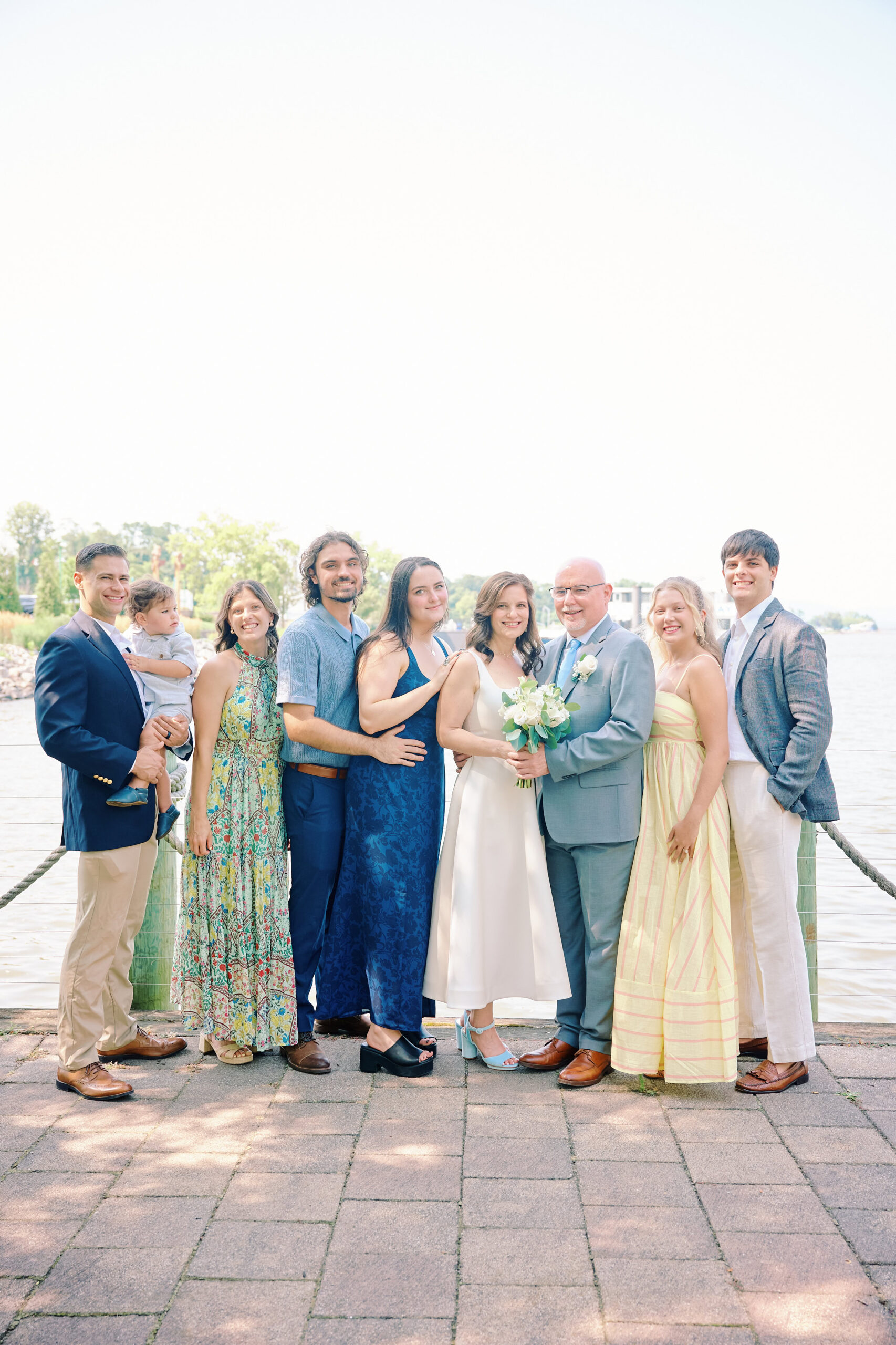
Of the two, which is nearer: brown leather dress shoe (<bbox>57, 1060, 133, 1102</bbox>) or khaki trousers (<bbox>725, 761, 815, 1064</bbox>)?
brown leather dress shoe (<bbox>57, 1060, 133, 1102</bbox>)

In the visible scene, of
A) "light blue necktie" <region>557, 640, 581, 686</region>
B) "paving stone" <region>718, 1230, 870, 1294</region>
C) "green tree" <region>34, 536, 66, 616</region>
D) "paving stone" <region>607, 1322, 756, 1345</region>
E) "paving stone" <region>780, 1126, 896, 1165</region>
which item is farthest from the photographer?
"green tree" <region>34, 536, 66, 616</region>

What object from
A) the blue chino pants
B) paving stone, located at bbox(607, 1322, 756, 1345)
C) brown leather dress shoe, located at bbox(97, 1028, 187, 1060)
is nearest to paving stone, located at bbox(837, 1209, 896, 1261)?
paving stone, located at bbox(607, 1322, 756, 1345)

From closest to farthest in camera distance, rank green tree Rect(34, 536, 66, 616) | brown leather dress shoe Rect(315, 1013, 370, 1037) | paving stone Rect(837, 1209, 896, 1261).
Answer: paving stone Rect(837, 1209, 896, 1261) < brown leather dress shoe Rect(315, 1013, 370, 1037) < green tree Rect(34, 536, 66, 616)

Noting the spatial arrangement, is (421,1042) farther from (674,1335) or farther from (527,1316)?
(674,1335)

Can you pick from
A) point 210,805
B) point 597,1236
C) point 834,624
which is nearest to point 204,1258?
point 597,1236

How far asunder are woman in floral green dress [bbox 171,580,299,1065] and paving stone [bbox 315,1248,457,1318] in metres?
1.51

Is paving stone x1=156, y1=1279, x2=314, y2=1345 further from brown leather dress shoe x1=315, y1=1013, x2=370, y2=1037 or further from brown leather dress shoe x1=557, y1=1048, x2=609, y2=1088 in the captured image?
brown leather dress shoe x1=315, y1=1013, x2=370, y2=1037

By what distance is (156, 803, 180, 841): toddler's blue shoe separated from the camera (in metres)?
4.58

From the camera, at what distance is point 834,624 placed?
13800cm

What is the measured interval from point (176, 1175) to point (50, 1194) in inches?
15.5

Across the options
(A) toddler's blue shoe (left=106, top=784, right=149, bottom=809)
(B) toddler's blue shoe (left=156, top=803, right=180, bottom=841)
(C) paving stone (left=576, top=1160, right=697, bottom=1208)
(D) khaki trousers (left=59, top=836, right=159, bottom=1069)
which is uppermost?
(A) toddler's blue shoe (left=106, top=784, right=149, bottom=809)

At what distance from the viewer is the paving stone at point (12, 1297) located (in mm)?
2615

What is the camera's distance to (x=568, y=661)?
437 cm

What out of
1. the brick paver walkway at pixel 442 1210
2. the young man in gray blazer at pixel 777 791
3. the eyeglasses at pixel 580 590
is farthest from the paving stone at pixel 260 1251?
the eyeglasses at pixel 580 590
